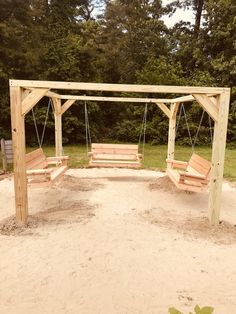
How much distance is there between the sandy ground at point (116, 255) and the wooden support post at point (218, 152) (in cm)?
31

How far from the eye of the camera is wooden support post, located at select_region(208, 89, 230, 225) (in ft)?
16.6

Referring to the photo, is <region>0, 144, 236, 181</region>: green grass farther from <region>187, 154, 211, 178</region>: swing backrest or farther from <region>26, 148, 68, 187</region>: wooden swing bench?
<region>26, 148, 68, 187</region>: wooden swing bench

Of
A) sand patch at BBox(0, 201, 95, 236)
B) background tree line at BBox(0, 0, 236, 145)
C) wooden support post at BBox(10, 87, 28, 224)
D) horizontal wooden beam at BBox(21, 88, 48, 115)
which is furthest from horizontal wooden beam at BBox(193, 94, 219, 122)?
background tree line at BBox(0, 0, 236, 145)

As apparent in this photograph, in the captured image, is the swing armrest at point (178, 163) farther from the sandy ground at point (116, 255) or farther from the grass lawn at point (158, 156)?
the grass lawn at point (158, 156)

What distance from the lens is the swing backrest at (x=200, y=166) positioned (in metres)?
6.15

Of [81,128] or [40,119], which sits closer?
[40,119]

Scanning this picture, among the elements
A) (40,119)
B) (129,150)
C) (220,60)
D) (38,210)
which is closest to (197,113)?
(220,60)

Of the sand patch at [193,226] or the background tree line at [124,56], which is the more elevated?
the background tree line at [124,56]

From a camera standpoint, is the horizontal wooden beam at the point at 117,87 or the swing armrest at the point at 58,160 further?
the swing armrest at the point at 58,160

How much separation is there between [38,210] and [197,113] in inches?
467

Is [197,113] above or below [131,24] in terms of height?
below

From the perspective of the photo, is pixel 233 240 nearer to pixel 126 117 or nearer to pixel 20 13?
pixel 20 13

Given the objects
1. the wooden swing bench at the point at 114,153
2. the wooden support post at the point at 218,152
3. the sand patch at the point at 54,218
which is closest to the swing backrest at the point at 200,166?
the wooden support post at the point at 218,152

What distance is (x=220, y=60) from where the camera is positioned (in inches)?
630
